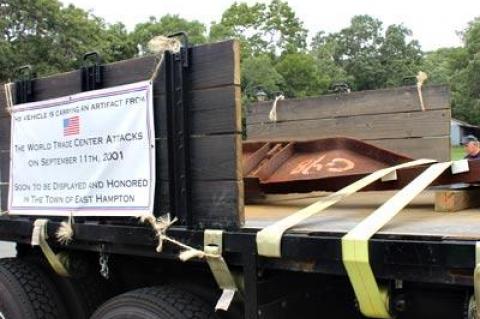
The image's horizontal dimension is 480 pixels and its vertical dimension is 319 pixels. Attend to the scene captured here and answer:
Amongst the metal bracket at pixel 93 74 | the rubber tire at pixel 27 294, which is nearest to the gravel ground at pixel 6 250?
the rubber tire at pixel 27 294

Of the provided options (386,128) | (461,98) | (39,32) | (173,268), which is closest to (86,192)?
(173,268)

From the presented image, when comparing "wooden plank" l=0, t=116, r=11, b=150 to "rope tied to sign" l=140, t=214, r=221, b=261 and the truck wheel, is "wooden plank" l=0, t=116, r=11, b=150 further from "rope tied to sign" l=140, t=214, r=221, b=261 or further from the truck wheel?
"rope tied to sign" l=140, t=214, r=221, b=261

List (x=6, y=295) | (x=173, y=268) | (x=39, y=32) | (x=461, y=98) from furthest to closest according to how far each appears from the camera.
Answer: (x=461, y=98), (x=39, y=32), (x=6, y=295), (x=173, y=268)

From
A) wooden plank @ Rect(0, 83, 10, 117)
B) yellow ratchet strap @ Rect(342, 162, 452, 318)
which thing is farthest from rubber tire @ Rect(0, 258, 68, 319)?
yellow ratchet strap @ Rect(342, 162, 452, 318)

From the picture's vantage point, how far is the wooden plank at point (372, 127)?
4.61 meters

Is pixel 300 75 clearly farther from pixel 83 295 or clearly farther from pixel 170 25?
pixel 83 295

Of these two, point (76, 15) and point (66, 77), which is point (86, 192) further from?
point (76, 15)

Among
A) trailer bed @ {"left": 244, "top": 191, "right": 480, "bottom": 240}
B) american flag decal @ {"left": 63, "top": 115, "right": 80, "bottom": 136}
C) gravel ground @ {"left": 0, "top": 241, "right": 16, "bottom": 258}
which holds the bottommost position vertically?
gravel ground @ {"left": 0, "top": 241, "right": 16, "bottom": 258}

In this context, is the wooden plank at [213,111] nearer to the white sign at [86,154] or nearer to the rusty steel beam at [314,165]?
the white sign at [86,154]

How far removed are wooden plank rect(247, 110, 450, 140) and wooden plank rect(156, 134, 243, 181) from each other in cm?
236

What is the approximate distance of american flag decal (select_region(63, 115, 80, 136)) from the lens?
3125 millimetres

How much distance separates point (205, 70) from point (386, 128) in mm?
2414

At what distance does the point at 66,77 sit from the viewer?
3.29 meters

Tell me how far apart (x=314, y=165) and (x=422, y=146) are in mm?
1283
